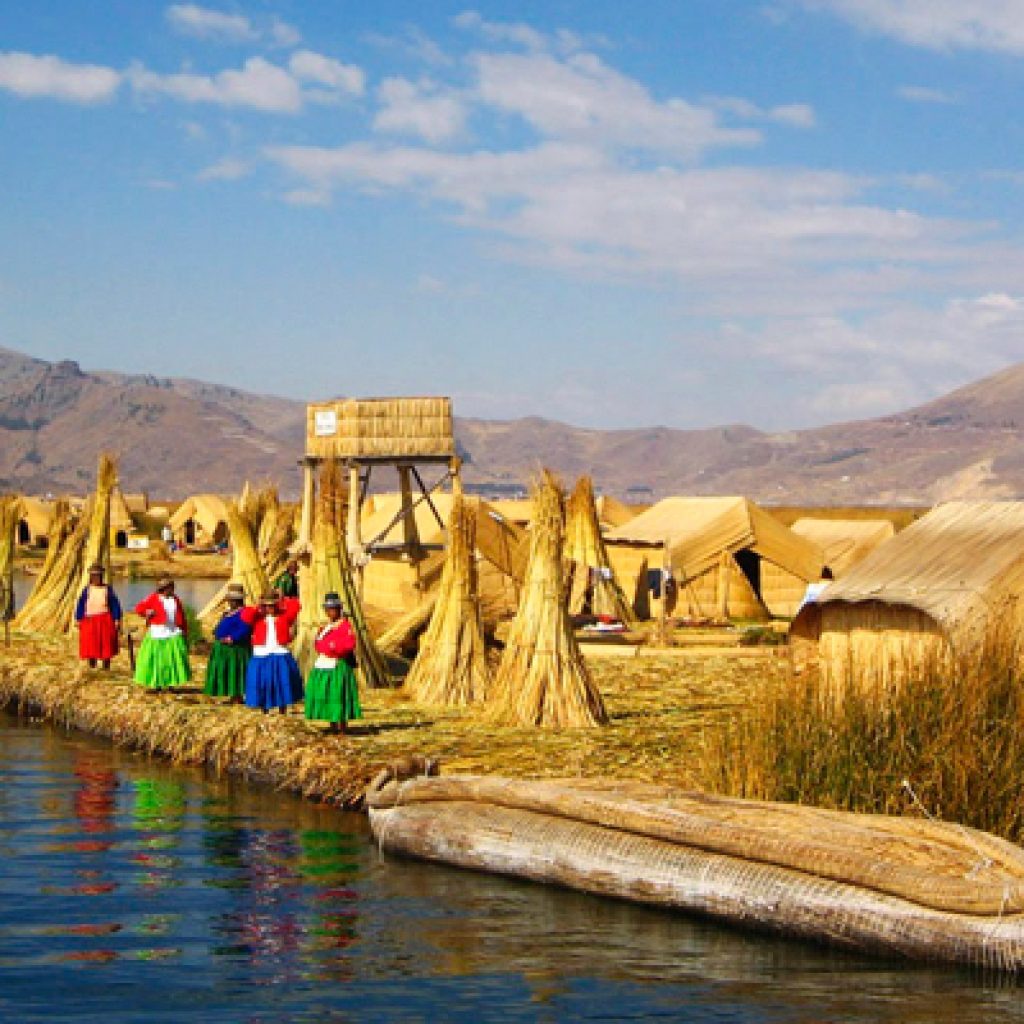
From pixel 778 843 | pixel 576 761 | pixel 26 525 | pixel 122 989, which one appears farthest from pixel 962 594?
pixel 26 525

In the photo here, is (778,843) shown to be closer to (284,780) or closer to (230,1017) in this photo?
(230,1017)

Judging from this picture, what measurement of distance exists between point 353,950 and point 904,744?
2848 mm

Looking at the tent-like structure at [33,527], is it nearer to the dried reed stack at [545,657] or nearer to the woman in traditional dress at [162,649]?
the woman in traditional dress at [162,649]

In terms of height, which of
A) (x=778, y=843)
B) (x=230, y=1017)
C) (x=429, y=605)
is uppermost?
(x=429, y=605)

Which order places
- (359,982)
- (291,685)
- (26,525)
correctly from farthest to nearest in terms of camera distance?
(26,525)
(291,685)
(359,982)

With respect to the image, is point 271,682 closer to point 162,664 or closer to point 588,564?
point 162,664

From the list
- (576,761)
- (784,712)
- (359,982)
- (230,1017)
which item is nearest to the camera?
(230,1017)

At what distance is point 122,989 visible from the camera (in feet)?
25.6

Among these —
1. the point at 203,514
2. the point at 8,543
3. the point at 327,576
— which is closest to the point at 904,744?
the point at 327,576

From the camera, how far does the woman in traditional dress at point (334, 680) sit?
12.8m

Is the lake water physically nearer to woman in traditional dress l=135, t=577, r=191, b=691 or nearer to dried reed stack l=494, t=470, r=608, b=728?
dried reed stack l=494, t=470, r=608, b=728

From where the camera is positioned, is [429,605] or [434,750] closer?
[434,750]

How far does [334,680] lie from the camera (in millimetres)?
12875

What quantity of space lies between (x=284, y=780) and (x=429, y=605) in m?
5.63
